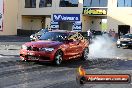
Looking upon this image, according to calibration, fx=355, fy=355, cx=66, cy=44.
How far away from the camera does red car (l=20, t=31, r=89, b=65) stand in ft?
45.3

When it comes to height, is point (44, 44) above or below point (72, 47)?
above

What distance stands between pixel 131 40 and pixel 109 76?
28.8 meters

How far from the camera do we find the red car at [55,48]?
13.8 metres

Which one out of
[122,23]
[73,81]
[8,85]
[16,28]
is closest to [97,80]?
[8,85]

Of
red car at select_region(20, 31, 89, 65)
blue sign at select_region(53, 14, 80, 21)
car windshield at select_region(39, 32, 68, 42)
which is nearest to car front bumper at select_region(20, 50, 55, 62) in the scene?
red car at select_region(20, 31, 89, 65)

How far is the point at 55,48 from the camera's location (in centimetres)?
1402

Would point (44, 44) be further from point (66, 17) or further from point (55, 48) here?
point (66, 17)

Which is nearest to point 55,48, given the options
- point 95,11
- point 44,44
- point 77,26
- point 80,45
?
point 44,44

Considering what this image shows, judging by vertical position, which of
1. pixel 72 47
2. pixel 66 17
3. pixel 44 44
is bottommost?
pixel 72 47

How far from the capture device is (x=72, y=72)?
12.0 metres

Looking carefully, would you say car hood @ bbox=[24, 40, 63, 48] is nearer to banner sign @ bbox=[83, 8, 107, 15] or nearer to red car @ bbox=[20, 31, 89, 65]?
red car @ bbox=[20, 31, 89, 65]

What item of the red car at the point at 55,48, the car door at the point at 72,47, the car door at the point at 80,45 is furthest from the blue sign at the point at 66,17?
the car door at the point at 72,47

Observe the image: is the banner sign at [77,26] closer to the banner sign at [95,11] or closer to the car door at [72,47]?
the banner sign at [95,11]

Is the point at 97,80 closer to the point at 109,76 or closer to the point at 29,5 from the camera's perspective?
the point at 109,76
